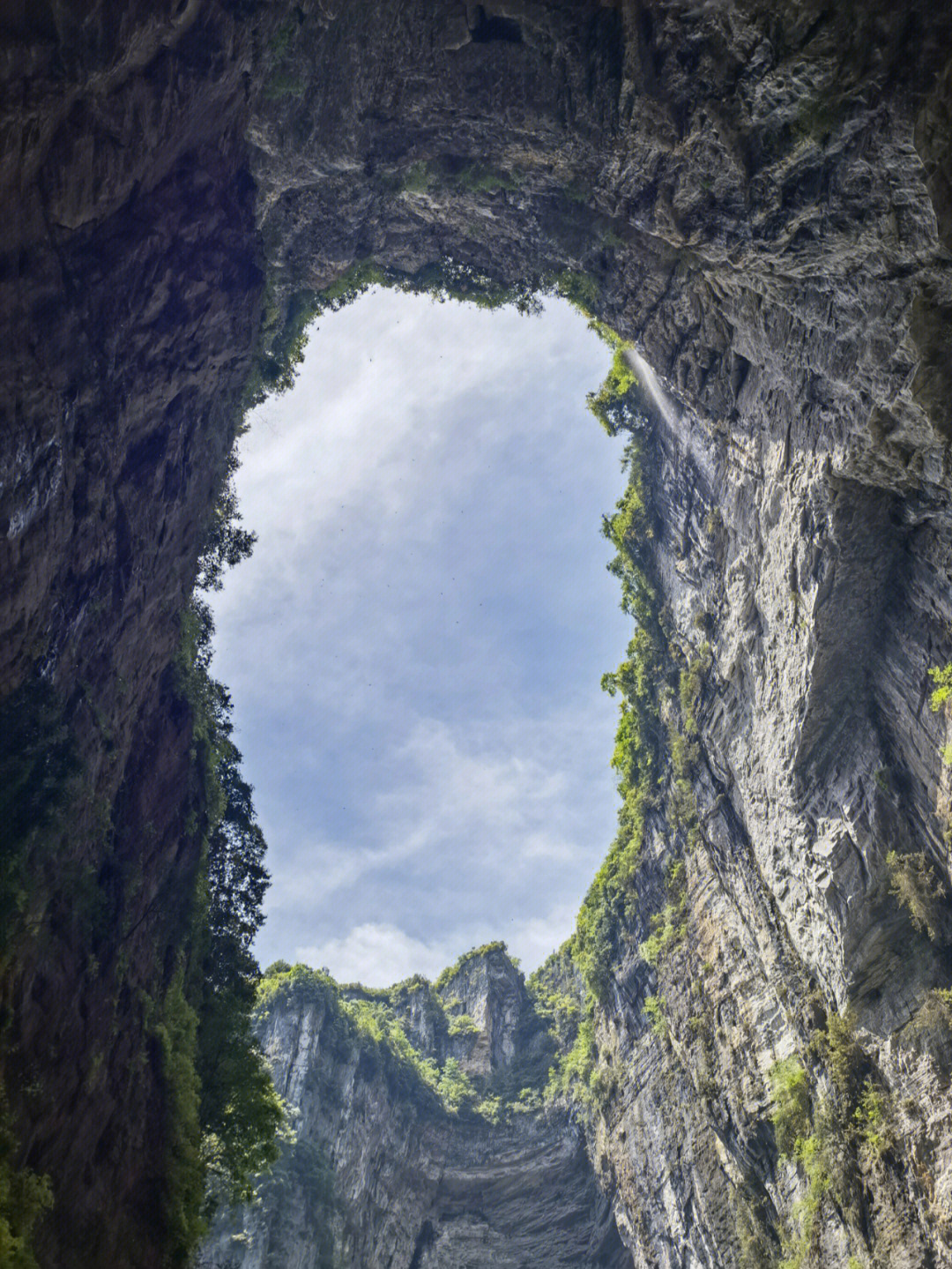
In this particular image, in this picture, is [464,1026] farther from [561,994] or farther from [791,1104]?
[791,1104]

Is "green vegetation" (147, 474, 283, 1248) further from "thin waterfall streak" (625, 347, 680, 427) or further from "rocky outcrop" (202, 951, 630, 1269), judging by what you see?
"rocky outcrop" (202, 951, 630, 1269)

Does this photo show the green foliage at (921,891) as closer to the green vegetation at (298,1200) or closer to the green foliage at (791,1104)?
the green foliage at (791,1104)

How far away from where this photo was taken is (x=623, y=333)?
2442 centimetres

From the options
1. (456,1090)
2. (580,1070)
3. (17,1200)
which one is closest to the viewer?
(17,1200)

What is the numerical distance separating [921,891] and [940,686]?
424cm

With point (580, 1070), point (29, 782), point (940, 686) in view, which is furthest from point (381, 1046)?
point (940, 686)

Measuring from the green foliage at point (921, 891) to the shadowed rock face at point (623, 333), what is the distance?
48 cm

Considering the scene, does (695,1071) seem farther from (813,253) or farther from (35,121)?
(35,121)

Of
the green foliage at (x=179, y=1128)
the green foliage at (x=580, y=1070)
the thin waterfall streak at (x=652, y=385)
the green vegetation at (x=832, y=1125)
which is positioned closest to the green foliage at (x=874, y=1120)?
the green vegetation at (x=832, y=1125)

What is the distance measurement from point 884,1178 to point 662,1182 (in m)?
14.8

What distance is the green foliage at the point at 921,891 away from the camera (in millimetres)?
15875

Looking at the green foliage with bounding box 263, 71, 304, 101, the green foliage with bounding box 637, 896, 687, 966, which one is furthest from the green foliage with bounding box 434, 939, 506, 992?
the green foliage with bounding box 263, 71, 304, 101

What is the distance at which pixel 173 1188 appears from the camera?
14.7 meters

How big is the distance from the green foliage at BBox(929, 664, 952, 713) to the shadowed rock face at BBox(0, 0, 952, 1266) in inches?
17.4
